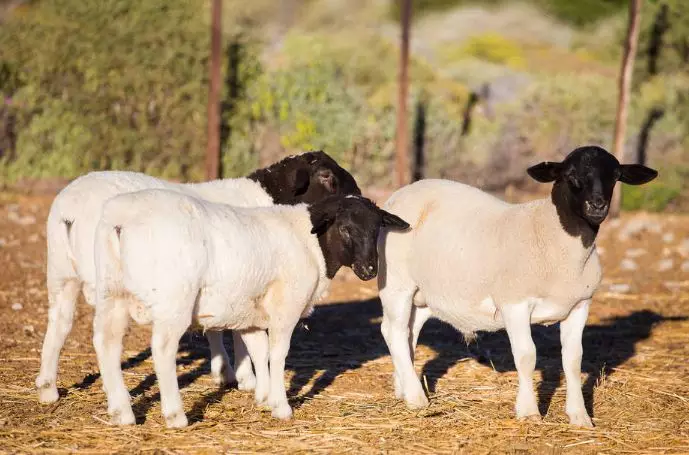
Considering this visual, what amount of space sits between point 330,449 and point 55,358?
8.80 ft

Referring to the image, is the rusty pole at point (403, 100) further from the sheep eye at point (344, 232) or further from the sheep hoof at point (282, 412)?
the sheep hoof at point (282, 412)

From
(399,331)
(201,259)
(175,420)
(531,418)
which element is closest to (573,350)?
(531,418)

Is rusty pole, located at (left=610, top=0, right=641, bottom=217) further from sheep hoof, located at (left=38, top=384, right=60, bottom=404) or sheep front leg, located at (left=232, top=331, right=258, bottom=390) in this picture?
sheep hoof, located at (left=38, top=384, right=60, bottom=404)

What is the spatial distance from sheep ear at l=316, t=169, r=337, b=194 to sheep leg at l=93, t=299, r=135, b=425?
315cm

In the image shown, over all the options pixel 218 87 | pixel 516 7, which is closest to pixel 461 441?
pixel 218 87

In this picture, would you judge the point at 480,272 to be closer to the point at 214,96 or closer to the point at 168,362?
the point at 168,362

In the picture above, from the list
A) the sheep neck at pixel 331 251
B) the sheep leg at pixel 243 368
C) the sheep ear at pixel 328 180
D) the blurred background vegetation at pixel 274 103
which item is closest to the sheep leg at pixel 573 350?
the sheep neck at pixel 331 251

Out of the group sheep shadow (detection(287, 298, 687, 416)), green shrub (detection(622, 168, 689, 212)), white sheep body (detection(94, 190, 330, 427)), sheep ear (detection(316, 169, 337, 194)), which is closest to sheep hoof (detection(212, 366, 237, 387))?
sheep shadow (detection(287, 298, 687, 416))

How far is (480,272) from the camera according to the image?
8242 millimetres

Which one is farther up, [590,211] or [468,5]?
[468,5]

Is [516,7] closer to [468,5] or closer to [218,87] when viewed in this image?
[468,5]

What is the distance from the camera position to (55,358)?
846 cm

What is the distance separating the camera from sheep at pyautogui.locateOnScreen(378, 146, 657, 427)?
25.8ft

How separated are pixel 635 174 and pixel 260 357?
3.41 m
